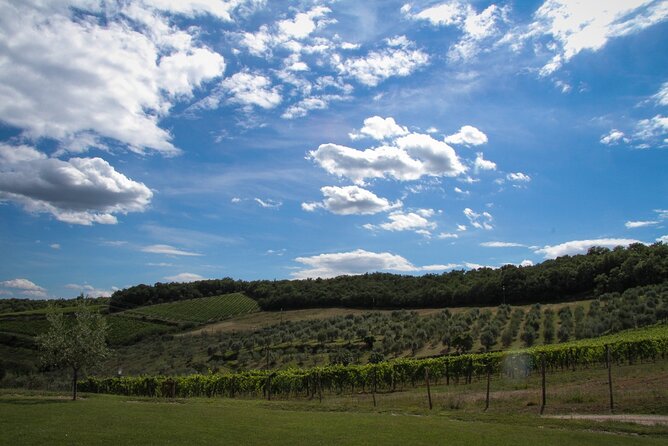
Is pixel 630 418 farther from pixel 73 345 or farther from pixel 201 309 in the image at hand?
pixel 201 309

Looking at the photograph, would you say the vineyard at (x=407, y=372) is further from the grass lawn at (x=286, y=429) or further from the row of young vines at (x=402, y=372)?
the grass lawn at (x=286, y=429)

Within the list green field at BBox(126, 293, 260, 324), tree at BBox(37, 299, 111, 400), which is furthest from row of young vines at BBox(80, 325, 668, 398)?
green field at BBox(126, 293, 260, 324)

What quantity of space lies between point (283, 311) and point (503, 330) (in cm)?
6722

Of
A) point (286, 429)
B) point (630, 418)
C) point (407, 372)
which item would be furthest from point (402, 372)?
point (286, 429)

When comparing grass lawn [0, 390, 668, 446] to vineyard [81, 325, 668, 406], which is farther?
vineyard [81, 325, 668, 406]

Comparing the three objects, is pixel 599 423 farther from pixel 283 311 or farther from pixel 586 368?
pixel 283 311

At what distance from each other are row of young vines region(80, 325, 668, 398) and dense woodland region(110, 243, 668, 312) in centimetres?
4391

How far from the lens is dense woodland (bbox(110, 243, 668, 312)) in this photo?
87625 millimetres

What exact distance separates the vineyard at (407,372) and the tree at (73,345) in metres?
9.73

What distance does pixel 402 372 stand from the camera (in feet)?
143

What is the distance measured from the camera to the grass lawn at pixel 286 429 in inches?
577

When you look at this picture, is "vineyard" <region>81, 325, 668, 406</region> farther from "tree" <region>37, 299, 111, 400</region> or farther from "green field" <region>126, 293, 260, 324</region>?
"green field" <region>126, 293, 260, 324</region>

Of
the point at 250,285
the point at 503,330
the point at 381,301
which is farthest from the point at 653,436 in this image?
the point at 250,285

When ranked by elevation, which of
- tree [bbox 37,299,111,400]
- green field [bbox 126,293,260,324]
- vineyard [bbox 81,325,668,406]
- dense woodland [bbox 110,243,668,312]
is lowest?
vineyard [bbox 81,325,668,406]
